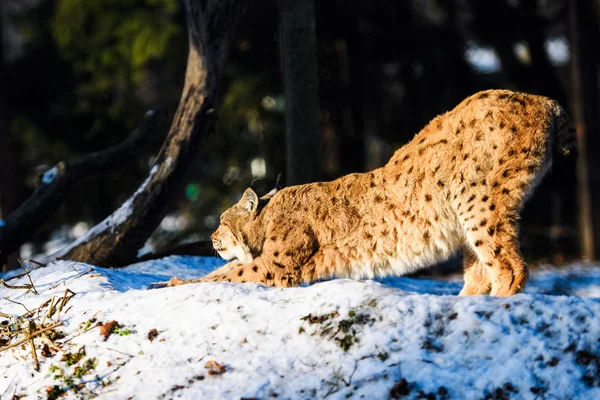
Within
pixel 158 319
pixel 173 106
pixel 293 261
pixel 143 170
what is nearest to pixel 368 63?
pixel 173 106

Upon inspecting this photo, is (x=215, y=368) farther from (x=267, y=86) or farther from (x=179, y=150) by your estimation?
(x=267, y=86)

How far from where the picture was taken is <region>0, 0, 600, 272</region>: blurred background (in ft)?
36.4

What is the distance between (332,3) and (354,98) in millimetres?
1415

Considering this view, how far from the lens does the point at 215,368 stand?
377 centimetres

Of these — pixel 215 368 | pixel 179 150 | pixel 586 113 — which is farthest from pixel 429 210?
pixel 586 113

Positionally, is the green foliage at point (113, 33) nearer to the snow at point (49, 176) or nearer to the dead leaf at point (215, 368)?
the snow at point (49, 176)

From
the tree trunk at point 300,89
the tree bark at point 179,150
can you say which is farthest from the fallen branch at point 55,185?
the tree trunk at point 300,89

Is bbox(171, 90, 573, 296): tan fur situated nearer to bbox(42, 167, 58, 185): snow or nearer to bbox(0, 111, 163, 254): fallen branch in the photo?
bbox(0, 111, 163, 254): fallen branch

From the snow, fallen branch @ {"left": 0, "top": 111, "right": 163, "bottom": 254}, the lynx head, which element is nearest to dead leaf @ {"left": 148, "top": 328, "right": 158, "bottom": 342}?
Answer: the lynx head

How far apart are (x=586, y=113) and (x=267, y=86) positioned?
4.86 m

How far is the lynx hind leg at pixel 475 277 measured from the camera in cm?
505

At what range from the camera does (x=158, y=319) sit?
4.20m

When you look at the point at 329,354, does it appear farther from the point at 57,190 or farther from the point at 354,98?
the point at 354,98

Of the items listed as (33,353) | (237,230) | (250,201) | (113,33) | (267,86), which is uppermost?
(113,33)
